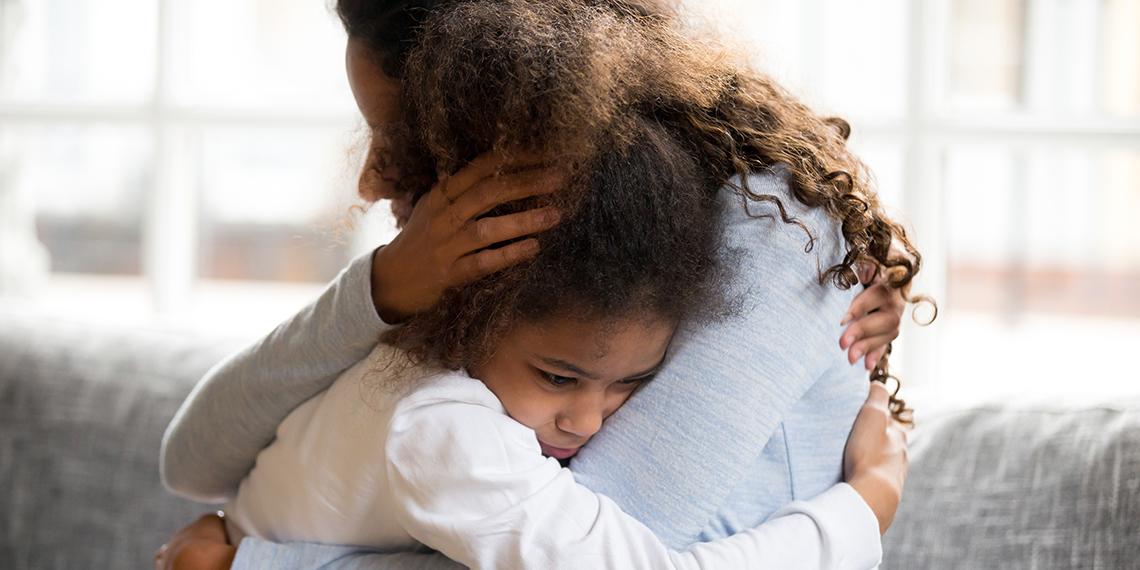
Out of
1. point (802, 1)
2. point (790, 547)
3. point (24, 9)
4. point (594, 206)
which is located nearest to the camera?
point (594, 206)

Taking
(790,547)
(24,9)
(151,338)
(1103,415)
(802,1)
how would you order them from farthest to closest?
(24,9) < (802,1) < (151,338) < (1103,415) < (790,547)

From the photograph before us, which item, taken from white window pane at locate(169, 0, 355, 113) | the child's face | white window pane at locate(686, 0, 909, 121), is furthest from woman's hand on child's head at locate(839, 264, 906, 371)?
white window pane at locate(169, 0, 355, 113)

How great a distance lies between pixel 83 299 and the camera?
3281mm

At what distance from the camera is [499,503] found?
990mm

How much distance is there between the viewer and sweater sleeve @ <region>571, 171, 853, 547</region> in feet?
3.40

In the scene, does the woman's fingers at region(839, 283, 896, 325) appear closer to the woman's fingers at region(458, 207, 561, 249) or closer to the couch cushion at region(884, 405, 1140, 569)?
the woman's fingers at region(458, 207, 561, 249)

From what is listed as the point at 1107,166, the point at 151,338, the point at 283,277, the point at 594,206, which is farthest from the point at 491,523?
the point at 283,277

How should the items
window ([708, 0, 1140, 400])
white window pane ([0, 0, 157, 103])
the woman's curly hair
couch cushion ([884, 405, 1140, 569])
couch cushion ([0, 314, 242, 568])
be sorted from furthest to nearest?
white window pane ([0, 0, 157, 103]), window ([708, 0, 1140, 400]), couch cushion ([0, 314, 242, 568]), couch cushion ([884, 405, 1140, 569]), the woman's curly hair

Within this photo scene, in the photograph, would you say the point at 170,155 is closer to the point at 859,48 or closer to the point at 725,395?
the point at 859,48

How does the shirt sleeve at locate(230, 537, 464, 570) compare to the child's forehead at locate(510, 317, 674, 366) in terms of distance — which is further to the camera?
the shirt sleeve at locate(230, 537, 464, 570)

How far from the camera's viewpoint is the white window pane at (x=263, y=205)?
302cm

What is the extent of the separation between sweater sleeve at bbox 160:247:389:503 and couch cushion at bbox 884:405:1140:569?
865mm

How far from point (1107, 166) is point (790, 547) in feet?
5.57

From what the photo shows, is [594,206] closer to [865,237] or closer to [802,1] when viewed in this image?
[865,237]
